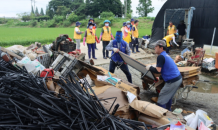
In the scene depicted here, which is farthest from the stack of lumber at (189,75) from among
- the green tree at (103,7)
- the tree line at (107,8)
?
the green tree at (103,7)

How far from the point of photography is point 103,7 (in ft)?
165

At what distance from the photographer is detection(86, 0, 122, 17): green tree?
50469 millimetres

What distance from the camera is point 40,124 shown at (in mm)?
2260

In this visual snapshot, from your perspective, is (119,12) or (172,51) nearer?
(172,51)

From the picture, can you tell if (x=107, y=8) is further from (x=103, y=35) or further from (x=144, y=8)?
(x=103, y=35)

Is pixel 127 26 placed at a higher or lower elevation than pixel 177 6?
lower

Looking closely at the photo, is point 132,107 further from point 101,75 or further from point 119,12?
point 119,12

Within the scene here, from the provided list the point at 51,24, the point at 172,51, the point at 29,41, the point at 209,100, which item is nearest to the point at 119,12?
the point at 51,24

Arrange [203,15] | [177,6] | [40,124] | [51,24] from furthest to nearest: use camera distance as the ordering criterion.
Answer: [51,24] < [177,6] < [203,15] < [40,124]

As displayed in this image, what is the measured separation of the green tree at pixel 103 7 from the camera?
50.5m

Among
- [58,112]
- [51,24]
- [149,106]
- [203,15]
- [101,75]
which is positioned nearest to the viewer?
[58,112]

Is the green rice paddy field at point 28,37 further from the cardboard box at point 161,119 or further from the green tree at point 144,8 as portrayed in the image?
the green tree at point 144,8

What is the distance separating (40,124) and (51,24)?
49808 millimetres

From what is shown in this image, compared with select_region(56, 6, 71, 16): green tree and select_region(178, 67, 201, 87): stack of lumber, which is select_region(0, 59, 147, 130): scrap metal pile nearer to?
select_region(178, 67, 201, 87): stack of lumber
